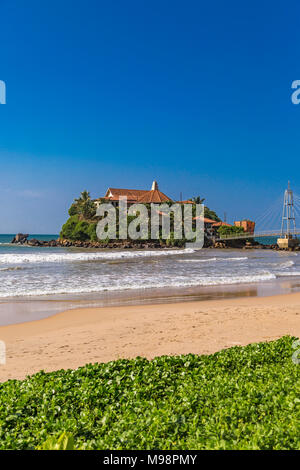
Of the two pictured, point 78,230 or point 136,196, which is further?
point 136,196

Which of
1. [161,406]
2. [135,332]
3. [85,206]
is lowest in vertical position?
[135,332]

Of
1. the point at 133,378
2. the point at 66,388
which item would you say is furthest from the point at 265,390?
the point at 66,388

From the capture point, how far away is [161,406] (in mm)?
3689

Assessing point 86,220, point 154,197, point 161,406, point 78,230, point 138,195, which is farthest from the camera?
point 138,195

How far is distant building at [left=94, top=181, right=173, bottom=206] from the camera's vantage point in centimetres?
8712

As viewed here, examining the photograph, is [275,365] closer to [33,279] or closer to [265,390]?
[265,390]

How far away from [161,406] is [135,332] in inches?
186

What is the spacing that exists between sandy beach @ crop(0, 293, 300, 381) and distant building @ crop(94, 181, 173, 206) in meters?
74.1

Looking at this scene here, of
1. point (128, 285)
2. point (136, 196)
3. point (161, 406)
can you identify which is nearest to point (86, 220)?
point (136, 196)

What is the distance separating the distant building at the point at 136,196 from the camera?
87125 mm

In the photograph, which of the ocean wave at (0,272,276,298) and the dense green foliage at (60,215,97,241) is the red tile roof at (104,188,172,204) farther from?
the ocean wave at (0,272,276,298)

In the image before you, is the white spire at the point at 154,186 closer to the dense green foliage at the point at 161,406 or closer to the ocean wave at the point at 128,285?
the ocean wave at the point at 128,285

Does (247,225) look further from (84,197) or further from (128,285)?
(128,285)

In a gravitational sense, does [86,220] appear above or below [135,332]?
above
